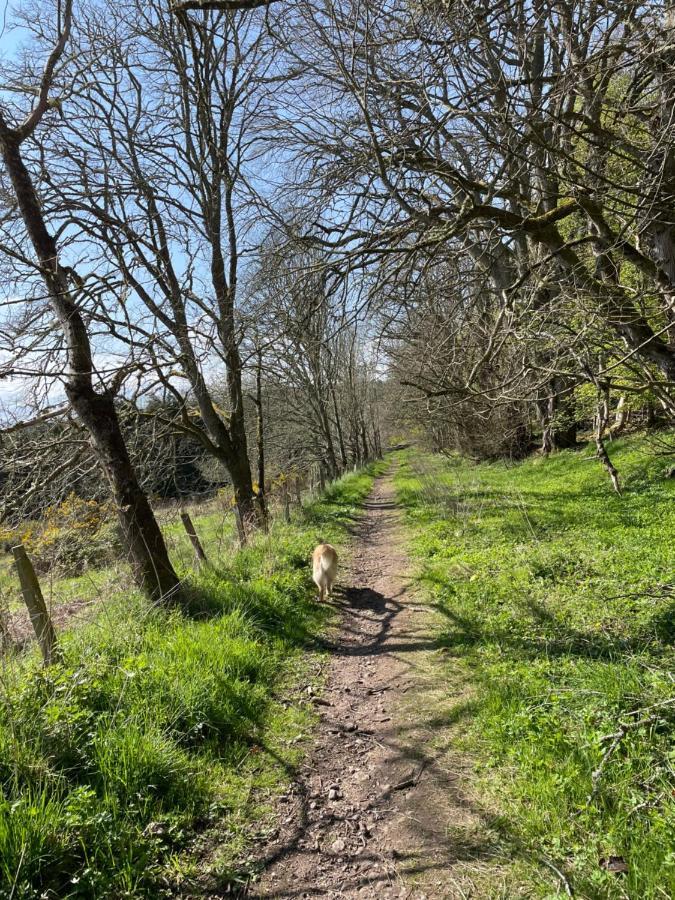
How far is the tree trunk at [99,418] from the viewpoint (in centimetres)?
539

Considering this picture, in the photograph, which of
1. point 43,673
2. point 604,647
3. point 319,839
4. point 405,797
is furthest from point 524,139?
point 43,673

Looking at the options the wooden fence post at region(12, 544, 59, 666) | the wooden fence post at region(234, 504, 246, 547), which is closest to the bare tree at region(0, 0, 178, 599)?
the wooden fence post at region(12, 544, 59, 666)

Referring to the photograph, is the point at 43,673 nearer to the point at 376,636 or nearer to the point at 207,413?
the point at 376,636

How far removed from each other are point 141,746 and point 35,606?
178cm

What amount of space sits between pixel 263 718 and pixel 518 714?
217 centimetres

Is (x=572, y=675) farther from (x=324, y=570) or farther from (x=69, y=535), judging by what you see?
(x=69, y=535)

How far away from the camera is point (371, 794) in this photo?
3.27 m

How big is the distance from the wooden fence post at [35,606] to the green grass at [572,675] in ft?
11.5

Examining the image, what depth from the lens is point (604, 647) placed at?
3.95 meters

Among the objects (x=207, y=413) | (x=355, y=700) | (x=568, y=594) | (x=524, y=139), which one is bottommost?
(x=355, y=700)

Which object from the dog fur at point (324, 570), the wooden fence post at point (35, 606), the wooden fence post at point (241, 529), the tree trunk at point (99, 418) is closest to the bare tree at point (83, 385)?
the tree trunk at point (99, 418)

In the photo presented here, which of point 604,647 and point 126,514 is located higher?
point 126,514

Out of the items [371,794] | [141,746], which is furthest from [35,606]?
[371,794]

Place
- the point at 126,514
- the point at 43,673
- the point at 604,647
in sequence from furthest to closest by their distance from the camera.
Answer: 1. the point at 126,514
2. the point at 604,647
3. the point at 43,673
